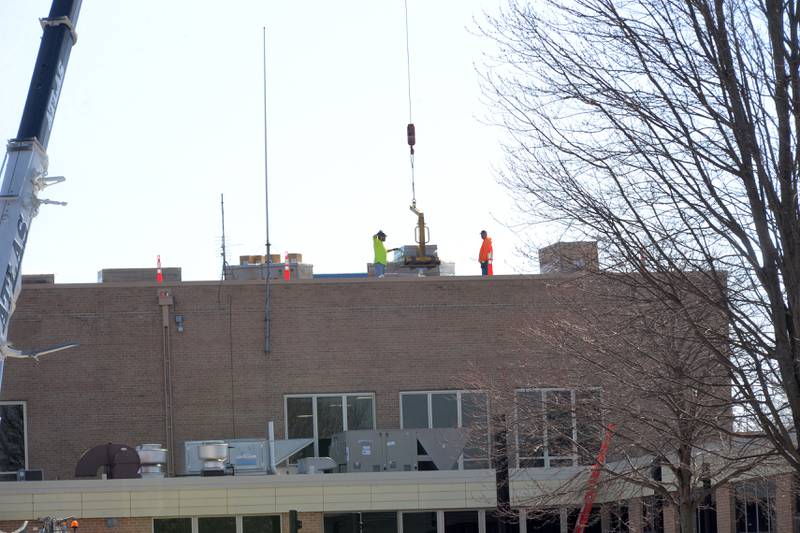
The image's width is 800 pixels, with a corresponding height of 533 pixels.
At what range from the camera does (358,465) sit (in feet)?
98.0

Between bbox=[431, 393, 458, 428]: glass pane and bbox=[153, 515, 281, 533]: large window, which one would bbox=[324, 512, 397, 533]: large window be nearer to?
bbox=[153, 515, 281, 533]: large window

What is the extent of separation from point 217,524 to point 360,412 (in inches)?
317

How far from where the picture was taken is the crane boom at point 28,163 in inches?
664

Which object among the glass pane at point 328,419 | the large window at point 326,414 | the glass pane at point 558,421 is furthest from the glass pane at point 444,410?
the glass pane at point 558,421

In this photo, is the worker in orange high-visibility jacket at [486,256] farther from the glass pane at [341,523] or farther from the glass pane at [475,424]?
the glass pane at [341,523]

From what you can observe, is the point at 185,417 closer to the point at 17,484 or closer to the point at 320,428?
Answer: the point at 320,428

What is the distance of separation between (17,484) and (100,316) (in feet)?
26.5

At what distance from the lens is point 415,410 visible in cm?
3594

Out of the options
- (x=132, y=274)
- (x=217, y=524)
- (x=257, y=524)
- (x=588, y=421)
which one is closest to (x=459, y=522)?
(x=257, y=524)

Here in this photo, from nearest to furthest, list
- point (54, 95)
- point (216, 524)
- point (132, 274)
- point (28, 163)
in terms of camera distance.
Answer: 1. point (28, 163)
2. point (54, 95)
3. point (216, 524)
4. point (132, 274)

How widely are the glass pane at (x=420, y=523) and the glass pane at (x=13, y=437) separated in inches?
455

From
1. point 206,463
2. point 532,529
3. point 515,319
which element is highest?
point 515,319

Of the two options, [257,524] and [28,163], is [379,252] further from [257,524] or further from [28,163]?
[28,163]

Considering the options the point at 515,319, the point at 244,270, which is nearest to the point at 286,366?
the point at 244,270
